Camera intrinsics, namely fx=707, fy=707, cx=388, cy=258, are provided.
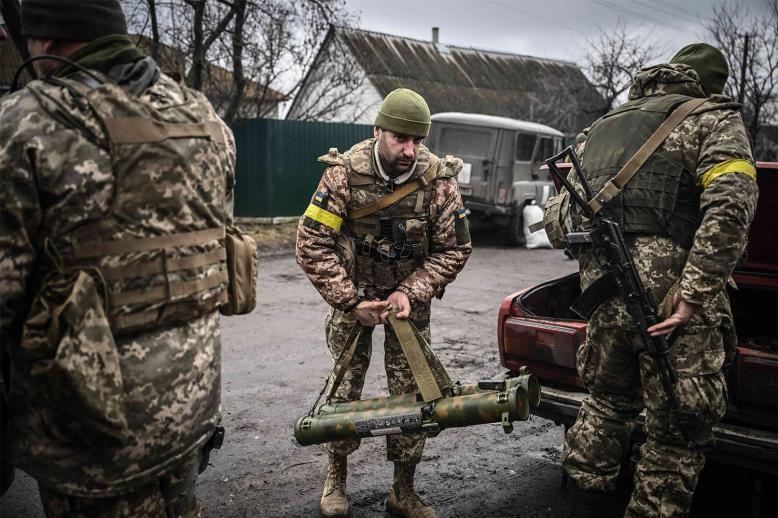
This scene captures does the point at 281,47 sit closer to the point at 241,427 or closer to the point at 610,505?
the point at 241,427

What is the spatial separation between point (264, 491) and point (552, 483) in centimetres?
145

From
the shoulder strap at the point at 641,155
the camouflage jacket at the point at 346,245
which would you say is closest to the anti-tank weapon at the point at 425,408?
the camouflage jacket at the point at 346,245

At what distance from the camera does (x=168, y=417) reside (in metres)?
1.92

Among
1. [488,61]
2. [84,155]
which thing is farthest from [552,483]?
[488,61]

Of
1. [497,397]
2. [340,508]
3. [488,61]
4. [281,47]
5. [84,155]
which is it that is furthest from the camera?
[488,61]

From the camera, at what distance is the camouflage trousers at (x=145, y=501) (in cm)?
187

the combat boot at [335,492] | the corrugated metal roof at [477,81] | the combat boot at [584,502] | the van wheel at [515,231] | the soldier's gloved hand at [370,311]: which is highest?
the corrugated metal roof at [477,81]

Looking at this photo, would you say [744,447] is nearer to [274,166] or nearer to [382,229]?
[382,229]

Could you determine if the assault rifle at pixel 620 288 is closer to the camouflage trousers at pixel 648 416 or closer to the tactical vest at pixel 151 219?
the camouflage trousers at pixel 648 416

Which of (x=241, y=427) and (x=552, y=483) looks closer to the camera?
(x=552, y=483)

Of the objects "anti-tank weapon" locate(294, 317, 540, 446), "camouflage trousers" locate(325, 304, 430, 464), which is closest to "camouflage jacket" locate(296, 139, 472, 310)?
"camouflage trousers" locate(325, 304, 430, 464)

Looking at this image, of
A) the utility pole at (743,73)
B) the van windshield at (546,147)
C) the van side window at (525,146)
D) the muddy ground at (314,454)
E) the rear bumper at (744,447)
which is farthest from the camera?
the utility pole at (743,73)

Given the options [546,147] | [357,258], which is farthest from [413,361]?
[546,147]

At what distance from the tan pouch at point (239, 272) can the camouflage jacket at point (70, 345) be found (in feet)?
1.09
